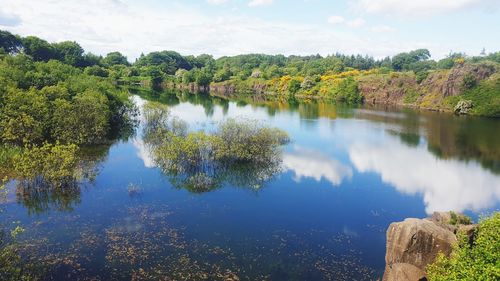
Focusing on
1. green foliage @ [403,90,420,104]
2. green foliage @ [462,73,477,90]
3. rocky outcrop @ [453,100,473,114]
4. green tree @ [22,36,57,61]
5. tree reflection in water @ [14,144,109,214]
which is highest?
green tree @ [22,36,57,61]

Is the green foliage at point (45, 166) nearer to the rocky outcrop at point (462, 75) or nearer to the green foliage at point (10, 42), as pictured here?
the green foliage at point (10, 42)

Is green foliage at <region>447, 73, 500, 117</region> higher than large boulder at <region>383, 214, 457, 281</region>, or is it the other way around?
green foliage at <region>447, 73, 500, 117</region>

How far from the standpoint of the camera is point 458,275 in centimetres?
1858

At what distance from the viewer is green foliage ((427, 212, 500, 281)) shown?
1703 centimetres

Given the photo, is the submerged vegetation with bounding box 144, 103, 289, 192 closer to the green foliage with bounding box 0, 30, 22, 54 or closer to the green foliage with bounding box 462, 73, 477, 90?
the green foliage with bounding box 462, 73, 477, 90

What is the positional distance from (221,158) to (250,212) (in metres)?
13.5

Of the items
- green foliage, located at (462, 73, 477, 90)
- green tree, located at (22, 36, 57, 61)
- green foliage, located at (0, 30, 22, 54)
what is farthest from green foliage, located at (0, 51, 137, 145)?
green foliage, located at (462, 73, 477, 90)

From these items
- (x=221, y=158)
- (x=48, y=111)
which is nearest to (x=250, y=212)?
(x=221, y=158)

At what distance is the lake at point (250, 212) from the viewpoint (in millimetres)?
25516

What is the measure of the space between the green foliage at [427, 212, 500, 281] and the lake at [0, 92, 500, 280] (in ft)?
19.4

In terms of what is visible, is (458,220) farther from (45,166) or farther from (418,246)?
(45,166)

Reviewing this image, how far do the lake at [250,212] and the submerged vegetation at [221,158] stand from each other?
1217mm

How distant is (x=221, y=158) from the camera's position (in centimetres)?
4725

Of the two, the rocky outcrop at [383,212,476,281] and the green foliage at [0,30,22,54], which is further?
the green foliage at [0,30,22,54]
